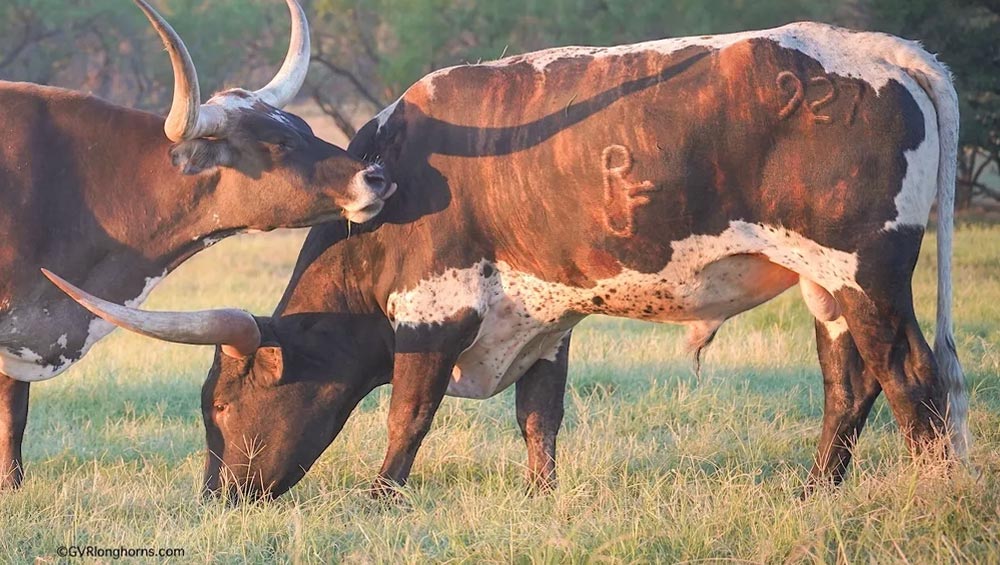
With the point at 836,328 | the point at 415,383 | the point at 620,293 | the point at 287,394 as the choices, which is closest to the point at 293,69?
the point at 287,394

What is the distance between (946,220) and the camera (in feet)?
17.0

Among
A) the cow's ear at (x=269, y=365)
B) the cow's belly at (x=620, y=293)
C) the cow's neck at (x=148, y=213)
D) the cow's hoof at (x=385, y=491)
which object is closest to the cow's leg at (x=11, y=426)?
the cow's neck at (x=148, y=213)

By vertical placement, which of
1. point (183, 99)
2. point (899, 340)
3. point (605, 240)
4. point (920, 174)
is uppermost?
point (183, 99)

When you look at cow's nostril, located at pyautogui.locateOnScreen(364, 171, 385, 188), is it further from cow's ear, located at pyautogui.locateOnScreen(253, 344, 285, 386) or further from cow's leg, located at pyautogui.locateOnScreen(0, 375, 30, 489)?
cow's leg, located at pyautogui.locateOnScreen(0, 375, 30, 489)

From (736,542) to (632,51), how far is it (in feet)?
6.61

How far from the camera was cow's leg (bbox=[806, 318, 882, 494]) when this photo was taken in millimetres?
5551

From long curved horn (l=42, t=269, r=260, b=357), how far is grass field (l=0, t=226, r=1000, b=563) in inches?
26.1

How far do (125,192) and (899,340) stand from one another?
10.4 ft

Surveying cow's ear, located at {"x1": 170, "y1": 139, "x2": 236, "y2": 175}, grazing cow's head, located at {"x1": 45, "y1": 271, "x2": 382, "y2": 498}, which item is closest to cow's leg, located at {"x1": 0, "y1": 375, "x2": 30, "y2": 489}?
grazing cow's head, located at {"x1": 45, "y1": 271, "x2": 382, "y2": 498}

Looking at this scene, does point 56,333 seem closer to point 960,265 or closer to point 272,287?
point 272,287

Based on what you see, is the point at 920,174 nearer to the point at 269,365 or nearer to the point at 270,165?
the point at 270,165

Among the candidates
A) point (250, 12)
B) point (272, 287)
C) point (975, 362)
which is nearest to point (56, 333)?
point (975, 362)

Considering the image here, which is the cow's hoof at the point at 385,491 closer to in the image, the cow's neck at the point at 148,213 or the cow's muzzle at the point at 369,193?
the cow's muzzle at the point at 369,193

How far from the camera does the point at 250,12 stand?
2302cm
